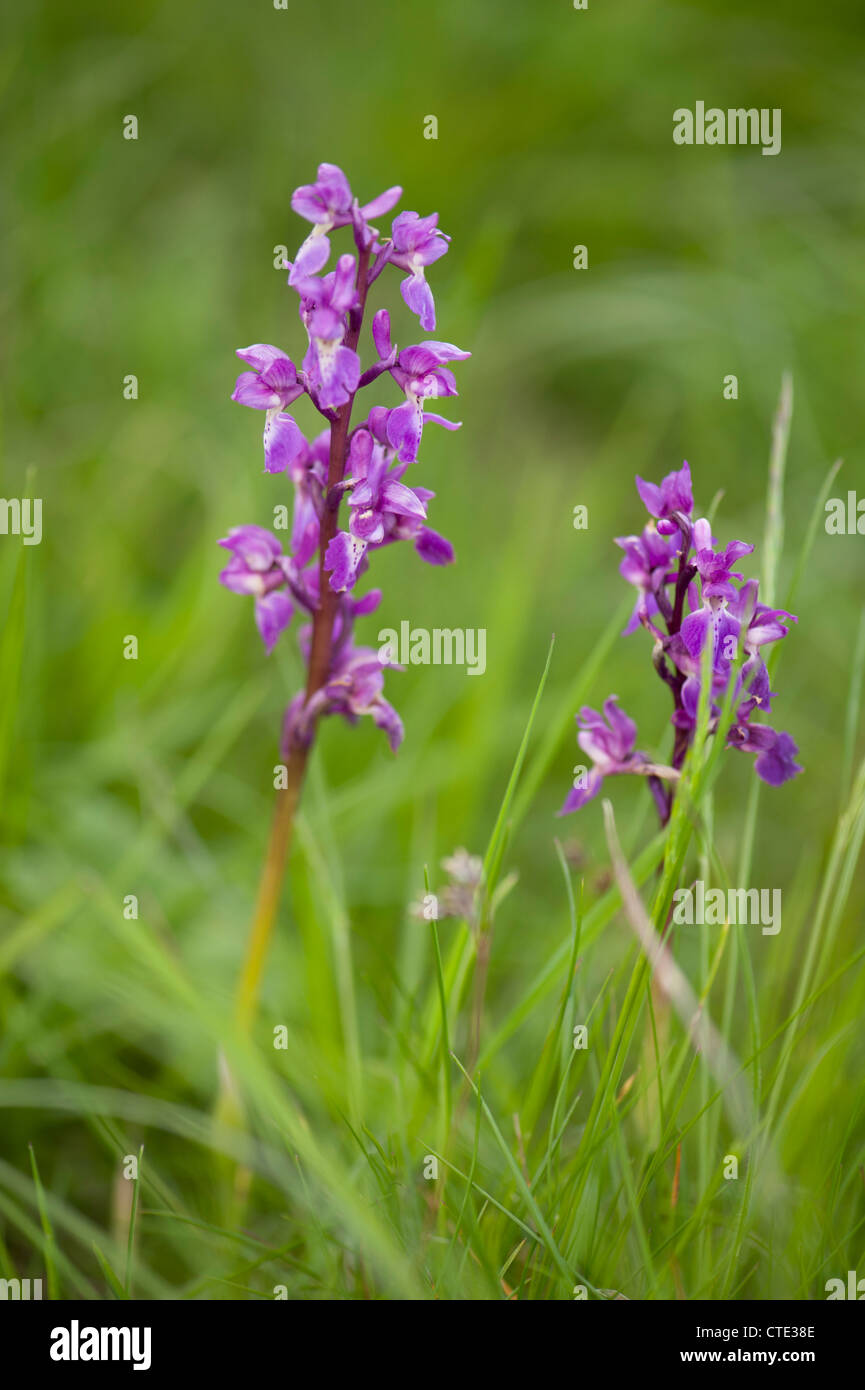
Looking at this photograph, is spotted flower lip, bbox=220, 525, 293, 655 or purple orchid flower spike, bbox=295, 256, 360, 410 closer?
purple orchid flower spike, bbox=295, 256, 360, 410

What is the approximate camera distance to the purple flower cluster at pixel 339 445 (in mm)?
1442

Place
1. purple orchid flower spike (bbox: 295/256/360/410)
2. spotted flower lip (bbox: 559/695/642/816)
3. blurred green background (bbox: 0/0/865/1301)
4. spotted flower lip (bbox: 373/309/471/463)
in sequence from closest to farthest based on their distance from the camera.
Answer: purple orchid flower spike (bbox: 295/256/360/410), spotted flower lip (bbox: 373/309/471/463), spotted flower lip (bbox: 559/695/642/816), blurred green background (bbox: 0/0/865/1301)

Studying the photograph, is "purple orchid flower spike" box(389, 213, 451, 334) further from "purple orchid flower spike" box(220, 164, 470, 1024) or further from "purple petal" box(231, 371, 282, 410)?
"purple petal" box(231, 371, 282, 410)

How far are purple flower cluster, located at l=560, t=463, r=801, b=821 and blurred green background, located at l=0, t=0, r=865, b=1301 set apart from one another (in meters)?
0.38

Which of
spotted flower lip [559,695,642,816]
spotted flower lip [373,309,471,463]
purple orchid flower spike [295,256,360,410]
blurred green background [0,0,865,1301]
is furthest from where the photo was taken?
blurred green background [0,0,865,1301]

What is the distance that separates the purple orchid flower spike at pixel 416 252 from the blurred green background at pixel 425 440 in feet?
3.20

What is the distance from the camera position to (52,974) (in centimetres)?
220

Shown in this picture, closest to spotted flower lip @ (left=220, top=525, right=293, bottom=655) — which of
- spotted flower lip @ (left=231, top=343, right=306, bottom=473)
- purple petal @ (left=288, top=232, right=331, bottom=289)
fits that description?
spotted flower lip @ (left=231, top=343, right=306, bottom=473)

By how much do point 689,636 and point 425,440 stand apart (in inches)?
86.5

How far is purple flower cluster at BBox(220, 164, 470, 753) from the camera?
1442 mm

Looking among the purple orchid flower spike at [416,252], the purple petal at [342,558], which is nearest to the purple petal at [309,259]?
the purple orchid flower spike at [416,252]

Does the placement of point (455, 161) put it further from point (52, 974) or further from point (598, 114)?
point (52, 974)
